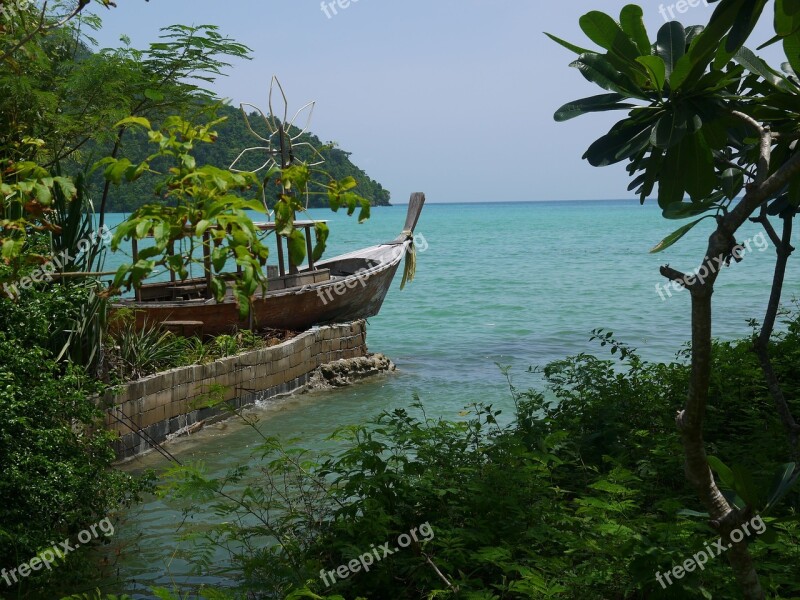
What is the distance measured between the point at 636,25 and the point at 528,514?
2.45 meters

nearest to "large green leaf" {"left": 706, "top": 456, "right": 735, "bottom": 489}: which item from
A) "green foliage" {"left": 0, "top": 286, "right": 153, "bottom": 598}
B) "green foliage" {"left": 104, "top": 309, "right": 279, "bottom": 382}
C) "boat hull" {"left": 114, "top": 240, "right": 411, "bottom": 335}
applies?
"green foliage" {"left": 0, "top": 286, "right": 153, "bottom": 598}

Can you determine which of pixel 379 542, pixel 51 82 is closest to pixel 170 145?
pixel 379 542

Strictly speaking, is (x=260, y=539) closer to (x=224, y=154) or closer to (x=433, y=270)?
(x=224, y=154)

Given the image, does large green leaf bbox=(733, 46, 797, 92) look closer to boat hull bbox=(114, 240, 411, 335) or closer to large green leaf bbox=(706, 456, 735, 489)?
large green leaf bbox=(706, 456, 735, 489)

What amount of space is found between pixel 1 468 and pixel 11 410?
1.08 feet

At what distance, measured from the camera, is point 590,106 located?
9.98 feet

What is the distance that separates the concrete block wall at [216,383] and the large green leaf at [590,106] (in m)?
2.83

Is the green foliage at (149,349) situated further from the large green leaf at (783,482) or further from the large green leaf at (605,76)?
the large green leaf at (783,482)

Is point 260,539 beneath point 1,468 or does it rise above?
beneath

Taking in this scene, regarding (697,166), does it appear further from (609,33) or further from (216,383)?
(216,383)

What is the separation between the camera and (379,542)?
403cm

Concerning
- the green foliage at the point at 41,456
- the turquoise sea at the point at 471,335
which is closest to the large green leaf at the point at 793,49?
the turquoise sea at the point at 471,335

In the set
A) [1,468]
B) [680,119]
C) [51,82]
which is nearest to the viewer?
[680,119]

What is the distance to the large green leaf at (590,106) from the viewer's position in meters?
3.00
